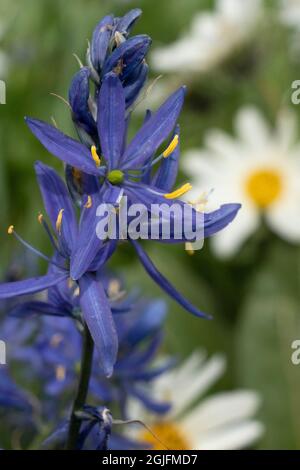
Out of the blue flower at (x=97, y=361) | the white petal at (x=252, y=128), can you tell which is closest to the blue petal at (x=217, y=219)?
the blue flower at (x=97, y=361)

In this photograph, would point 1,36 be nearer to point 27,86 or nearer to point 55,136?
point 27,86

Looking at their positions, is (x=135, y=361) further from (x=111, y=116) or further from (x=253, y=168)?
(x=253, y=168)

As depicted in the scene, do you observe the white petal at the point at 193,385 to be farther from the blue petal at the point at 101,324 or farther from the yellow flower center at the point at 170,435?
the blue petal at the point at 101,324

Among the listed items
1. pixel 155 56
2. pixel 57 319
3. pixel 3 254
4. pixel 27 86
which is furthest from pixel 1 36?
pixel 57 319

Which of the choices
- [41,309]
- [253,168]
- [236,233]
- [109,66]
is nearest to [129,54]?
[109,66]

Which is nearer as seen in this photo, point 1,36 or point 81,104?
point 81,104

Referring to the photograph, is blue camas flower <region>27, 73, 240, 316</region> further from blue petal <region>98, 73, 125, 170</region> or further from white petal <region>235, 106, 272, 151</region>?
white petal <region>235, 106, 272, 151</region>

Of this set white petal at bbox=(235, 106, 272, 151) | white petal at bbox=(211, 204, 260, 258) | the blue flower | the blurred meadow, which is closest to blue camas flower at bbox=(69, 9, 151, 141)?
the blue flower
